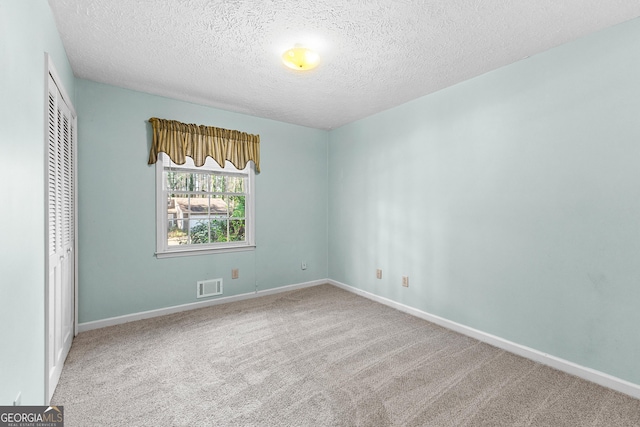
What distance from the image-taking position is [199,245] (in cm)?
347

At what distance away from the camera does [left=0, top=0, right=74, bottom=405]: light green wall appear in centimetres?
109

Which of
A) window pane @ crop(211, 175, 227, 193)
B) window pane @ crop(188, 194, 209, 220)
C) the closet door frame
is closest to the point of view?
the closet door frame

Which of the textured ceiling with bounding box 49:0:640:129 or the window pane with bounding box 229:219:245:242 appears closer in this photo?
the textured ceiling with bounding box 49:0:640:129

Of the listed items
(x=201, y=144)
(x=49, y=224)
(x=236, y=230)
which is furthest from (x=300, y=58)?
(x=236, y=230)

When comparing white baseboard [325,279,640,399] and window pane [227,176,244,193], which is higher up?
window pane [227,176,244,193]

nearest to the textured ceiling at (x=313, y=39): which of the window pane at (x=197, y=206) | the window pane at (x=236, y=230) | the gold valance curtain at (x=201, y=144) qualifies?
the gold valance curtain at (x=201, y=144)

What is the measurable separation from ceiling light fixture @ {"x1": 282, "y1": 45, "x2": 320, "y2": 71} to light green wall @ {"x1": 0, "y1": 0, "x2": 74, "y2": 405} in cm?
145

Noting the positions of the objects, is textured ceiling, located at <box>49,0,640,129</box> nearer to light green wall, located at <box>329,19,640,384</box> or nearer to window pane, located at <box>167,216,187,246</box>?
light green wall, located at <box>329,19,640,384</box>

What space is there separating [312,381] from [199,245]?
221cm

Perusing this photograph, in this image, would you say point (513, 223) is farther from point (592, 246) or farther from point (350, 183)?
point (350, 183)

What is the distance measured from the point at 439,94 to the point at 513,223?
153cm

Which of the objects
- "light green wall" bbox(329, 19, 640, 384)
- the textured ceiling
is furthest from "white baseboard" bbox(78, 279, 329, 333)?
the textured ceiling

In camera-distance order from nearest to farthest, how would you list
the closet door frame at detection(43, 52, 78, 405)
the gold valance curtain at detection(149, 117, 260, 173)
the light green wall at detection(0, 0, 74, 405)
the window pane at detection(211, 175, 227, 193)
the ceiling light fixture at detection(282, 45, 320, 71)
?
1. the light green wall at detection(0, 0, 74, 405)
2. the closet door frame at detection(43, 52, 78, 405)
3. the ceiling light fixture at detection(282, 45, 320, 71)
4. the gold valance curtain at detection(149, 117, 260, 173)
5. the window pane at detection(211, 175, 227, 193)

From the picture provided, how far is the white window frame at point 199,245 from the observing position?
3188 millimetres
